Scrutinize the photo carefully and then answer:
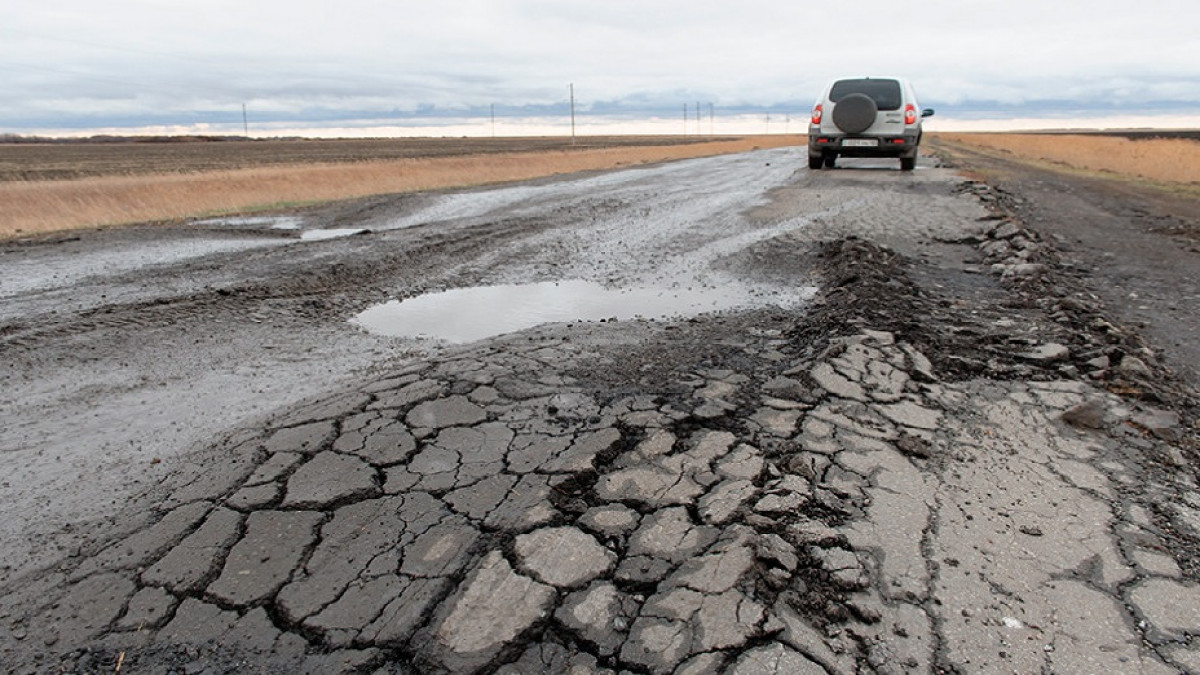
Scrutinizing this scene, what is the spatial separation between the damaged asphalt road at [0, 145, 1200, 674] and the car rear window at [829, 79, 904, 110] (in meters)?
10.1

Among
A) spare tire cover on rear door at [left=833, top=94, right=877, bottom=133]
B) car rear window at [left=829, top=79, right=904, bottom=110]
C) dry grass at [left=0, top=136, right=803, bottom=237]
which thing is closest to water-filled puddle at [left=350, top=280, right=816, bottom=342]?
dry grass at [left=0, top=136, right=803, bottom=237]

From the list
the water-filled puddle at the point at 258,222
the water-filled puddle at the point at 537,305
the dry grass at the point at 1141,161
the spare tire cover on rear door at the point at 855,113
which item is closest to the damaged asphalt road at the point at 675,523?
the water-filled puddle at the point at 537,305

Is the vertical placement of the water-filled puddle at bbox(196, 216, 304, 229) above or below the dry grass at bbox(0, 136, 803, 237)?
below

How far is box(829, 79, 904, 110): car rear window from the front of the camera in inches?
522

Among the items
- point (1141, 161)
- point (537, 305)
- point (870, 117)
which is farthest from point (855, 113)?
point (1141, 161)

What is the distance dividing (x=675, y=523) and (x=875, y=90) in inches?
516

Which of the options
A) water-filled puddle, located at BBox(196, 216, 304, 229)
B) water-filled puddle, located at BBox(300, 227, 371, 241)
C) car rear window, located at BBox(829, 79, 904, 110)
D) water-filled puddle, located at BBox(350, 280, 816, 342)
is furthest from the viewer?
car rear window, located at BBox(829, 79, 904, 110)

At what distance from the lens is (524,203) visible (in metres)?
12.2

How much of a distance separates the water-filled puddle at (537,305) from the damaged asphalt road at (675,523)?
2.72 ft

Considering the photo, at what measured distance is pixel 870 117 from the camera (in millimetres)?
13203

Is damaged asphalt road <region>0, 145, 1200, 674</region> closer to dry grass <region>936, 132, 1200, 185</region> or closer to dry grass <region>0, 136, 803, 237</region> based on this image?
dry grass <region>0, 136, 803, 237</region>

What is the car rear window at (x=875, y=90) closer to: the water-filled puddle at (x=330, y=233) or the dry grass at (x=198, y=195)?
the dry grass at (x=198, y=195)

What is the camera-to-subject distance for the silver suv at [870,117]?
13.2 metres

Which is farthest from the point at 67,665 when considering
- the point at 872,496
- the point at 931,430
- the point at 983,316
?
the point at 983,316
